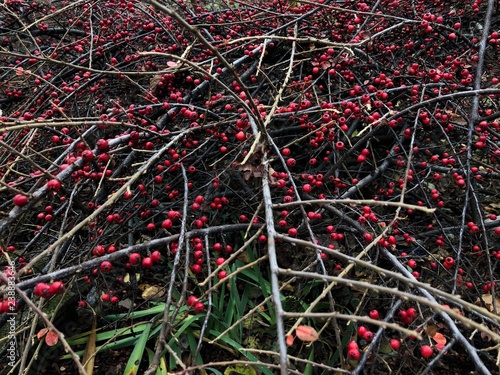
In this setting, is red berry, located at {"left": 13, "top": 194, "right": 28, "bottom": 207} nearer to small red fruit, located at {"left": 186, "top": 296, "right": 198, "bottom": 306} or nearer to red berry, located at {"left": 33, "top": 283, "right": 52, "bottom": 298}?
red berry, located at {"left": 33, "top": 283, "right": 52, "bottom": 298}

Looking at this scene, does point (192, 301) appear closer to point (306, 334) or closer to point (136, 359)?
point (306, 334)

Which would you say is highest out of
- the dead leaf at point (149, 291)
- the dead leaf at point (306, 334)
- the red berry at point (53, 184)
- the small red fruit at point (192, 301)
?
the red berry at point (53, 184)

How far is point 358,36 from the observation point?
2.06m

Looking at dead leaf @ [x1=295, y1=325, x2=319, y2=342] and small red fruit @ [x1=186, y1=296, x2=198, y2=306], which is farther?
small red fruit @ [x1=186, y1=296, x2=198, y2=306]

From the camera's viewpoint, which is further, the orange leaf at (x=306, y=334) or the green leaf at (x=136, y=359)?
the green leaf at (x=136, y=359)

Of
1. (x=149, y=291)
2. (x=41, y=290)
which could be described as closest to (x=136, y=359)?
(x=149, y=291)

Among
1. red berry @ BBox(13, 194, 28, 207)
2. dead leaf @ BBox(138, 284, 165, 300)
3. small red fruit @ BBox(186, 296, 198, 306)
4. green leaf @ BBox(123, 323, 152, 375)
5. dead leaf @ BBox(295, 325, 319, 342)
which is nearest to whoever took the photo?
dead leaf @ BBox(295, 325, 319, 342)

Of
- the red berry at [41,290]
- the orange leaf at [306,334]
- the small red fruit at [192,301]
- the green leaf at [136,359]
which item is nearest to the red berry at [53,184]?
the red berry at [41,290]

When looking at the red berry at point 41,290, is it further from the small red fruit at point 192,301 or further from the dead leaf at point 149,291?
the dead leaf at point 149,291

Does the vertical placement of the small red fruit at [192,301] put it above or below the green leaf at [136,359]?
above

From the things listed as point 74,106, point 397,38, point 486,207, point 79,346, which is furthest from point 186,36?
A: point 486,207

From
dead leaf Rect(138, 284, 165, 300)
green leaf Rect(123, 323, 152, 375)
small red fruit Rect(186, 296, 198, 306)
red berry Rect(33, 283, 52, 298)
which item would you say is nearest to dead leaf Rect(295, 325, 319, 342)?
small red fruit Rect(186, 296, 198, 306)

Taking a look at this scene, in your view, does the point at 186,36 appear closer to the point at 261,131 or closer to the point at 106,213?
the point at 106,213

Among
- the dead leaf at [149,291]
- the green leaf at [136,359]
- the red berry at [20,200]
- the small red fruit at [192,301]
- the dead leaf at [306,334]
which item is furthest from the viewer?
the dead leaf at [149,291]
